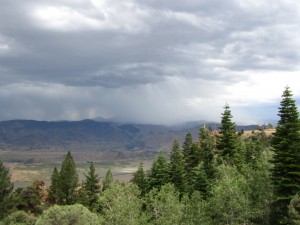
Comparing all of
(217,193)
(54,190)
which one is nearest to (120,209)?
(217,193)

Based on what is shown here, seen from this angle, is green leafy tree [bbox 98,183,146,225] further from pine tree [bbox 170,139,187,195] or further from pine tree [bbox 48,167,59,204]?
pine tree [bbox 48,167,59,204]

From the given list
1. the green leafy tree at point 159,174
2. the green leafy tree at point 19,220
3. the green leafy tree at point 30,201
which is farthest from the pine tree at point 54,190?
the green leafy tree at point 19,220

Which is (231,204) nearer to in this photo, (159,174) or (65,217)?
(65,217)

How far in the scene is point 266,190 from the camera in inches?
2904

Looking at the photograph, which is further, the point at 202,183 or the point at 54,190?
the point at 54,190

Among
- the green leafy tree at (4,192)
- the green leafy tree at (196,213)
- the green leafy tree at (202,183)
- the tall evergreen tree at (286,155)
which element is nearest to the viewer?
the tall evergreen tree at (286,155)

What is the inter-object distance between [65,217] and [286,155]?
1498 inches

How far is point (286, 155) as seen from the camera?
200 ft

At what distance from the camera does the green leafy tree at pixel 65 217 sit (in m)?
66.1

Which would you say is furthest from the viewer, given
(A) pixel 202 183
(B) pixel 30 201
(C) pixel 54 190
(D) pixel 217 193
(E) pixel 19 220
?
(C) pixel 54 190

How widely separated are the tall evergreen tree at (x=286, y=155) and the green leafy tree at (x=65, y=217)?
32.2 meters

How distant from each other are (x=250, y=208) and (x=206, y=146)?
40865 mm

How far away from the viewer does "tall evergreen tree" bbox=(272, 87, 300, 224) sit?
60.1m

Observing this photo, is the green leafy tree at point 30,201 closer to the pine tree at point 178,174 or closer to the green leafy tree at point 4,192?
the green leafy tree at point 4,192
